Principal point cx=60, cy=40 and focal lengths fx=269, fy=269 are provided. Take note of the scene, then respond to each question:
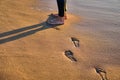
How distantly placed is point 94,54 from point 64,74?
67cm

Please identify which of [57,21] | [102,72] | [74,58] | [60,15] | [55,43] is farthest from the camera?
[60,15]

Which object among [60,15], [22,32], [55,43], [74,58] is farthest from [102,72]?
[60,15]

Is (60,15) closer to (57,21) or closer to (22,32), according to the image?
(57,21)

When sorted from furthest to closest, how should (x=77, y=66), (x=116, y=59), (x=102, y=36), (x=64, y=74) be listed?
(x=102, y=36) < (x=116, y=59) < (x=77, y=66) < (x=64, y=74)

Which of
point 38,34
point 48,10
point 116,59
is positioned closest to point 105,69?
point 116,59

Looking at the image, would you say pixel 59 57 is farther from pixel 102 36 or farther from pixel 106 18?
pixel 106 18

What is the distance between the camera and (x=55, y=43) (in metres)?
3.53

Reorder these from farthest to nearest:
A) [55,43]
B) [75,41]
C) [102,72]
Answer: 1. [75,41]
2. [55,43]
3. [102,72]

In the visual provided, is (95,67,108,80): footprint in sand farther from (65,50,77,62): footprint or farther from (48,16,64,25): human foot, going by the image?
(48,16,64,25): human foot

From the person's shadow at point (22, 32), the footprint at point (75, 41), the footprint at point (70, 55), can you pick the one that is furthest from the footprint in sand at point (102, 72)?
the person's shadow at point (22, 32)

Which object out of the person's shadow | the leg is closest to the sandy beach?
the person's shadow

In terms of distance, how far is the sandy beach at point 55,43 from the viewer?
9.48ft

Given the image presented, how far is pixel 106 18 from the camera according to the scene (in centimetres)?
468

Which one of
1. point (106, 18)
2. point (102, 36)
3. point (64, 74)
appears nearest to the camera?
point (64, 74)
